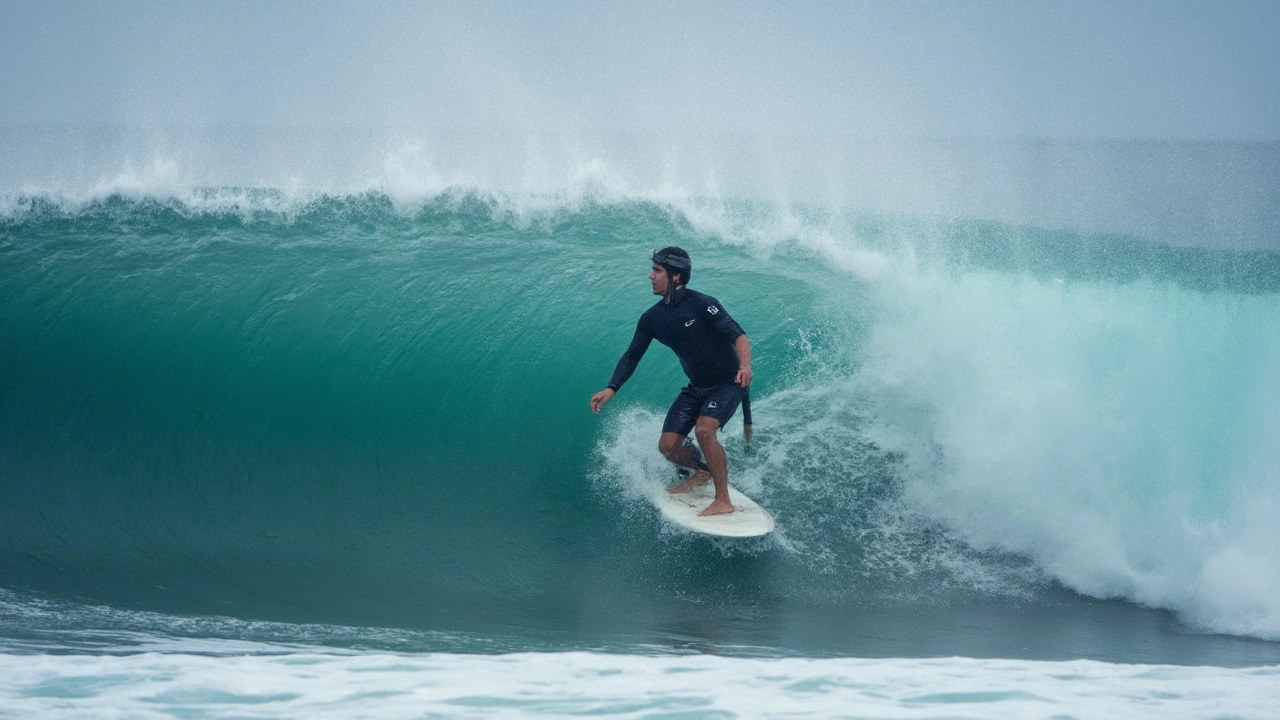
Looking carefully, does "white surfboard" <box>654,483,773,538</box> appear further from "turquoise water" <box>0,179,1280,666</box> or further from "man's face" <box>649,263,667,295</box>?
"man's face" <box>649,263,667,295</box>

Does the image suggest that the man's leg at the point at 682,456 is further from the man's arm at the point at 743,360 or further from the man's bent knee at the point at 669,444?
the man's arm at the point at 743,360

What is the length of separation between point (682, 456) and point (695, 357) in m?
0.68

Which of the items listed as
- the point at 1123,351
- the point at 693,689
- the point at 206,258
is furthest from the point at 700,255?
the point at 693,689

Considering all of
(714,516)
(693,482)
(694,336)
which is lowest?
(714,516)

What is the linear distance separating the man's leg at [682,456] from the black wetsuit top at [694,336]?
1.26ft

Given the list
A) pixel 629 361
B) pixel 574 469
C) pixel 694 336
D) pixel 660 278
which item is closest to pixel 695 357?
pixel 694 336

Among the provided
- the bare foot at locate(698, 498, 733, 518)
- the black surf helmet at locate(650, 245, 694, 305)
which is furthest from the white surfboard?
the black surf helmet at locate(650, 245, 694, 305)

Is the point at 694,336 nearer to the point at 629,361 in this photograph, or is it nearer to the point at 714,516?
the point at 629,361

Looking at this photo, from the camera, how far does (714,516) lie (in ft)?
17.8

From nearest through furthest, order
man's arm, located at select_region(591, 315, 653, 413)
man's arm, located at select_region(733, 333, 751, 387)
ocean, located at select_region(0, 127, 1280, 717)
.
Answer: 1. ocean, located at select_region(0, 127, 1280, 717)
2. man's arm, located at select_region(733, 333, 751, 387)
3. man's arm, located at select_region(591, 315, 653, 413)

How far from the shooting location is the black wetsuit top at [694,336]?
207 inches

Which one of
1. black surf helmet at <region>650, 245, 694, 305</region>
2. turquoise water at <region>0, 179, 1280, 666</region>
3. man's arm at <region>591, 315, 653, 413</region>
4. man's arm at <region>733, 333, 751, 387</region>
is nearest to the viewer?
turquoise water at <region>0, 179, 1280, 666</region>

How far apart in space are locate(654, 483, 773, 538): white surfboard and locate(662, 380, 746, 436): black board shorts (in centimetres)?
50

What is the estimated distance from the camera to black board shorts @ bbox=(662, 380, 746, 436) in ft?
17.4
